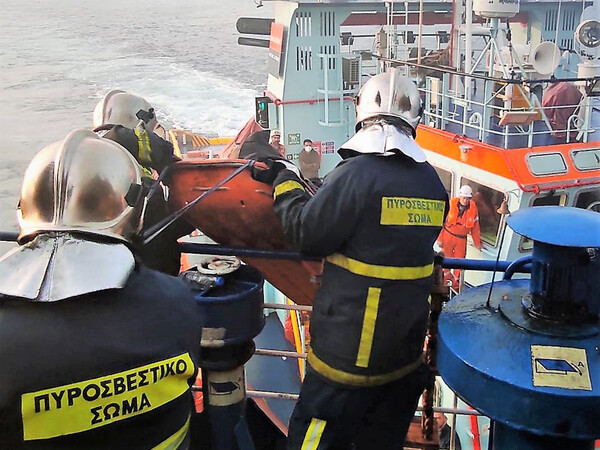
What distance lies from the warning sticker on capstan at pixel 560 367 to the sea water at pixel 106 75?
1726 cm

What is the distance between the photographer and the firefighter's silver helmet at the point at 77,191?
1425 millimetres

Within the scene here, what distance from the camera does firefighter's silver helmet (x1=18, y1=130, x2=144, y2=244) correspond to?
1425mm

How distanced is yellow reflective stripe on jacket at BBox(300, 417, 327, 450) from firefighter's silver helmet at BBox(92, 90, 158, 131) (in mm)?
1375

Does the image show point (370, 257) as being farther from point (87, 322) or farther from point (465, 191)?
point (465, 191)

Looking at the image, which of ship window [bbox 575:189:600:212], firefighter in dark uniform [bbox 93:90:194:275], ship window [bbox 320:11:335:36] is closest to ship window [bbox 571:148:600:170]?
ship window [bbox 575:189:600:212]

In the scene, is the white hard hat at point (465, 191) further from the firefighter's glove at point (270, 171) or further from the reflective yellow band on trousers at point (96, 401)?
the reflective yellow band on trousers at point (96, 401)

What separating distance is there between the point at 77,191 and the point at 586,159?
21.8 feet

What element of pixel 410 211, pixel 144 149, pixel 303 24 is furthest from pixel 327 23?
pixel 410 211

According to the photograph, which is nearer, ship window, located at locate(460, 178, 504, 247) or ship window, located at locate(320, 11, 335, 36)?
ship window, located at locate(460, 178, 504, 247)

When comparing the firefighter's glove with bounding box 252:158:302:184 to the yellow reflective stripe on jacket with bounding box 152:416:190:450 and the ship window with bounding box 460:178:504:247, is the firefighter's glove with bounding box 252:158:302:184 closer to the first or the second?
the yellow reflective stripe on jacket with bounding box 152:416:190:450

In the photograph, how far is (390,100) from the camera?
2.20 meters

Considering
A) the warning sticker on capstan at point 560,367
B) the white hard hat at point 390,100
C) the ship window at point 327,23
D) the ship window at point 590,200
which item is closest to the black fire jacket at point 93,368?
the warning sticker on capstan at point 560,367

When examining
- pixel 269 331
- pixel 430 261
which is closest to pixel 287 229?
pixel 430 261

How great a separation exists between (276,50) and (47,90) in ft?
61.0
